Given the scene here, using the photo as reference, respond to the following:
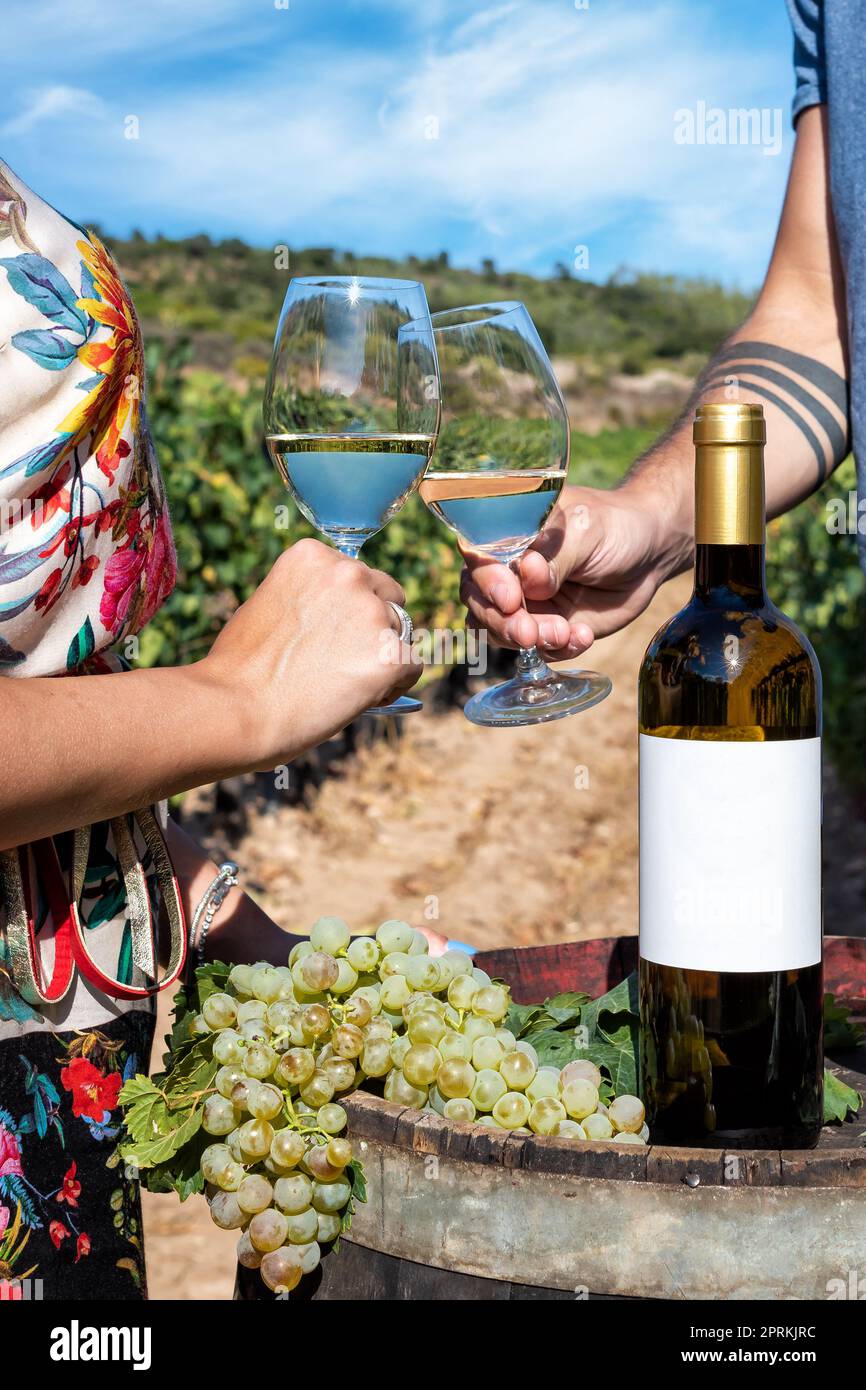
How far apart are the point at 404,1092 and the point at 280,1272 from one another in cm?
19

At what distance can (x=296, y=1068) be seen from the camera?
1128mm

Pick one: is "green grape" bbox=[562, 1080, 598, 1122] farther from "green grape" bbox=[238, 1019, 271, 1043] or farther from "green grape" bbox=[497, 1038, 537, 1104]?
"green grape" bbox=[238, 1019, 271, 1043]

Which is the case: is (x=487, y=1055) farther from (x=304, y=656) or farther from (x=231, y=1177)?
(x=304, y=656)

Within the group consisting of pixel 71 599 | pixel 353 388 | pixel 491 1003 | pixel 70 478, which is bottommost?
pixel 491 1003

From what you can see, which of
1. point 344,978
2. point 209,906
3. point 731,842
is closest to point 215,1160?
point 344,978

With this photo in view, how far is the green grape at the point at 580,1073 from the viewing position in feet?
3.82

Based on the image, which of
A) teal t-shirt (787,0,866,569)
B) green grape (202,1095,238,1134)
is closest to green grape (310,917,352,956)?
green grape (202,1095,238,1134)

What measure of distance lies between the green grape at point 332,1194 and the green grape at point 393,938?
282 millimetres

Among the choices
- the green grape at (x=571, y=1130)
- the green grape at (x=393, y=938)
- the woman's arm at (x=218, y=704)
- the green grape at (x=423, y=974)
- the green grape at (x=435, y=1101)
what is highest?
the woman's arm at (x=218, y=704)

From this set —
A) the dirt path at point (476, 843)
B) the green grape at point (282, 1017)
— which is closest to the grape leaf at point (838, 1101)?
the green grape at point (282, 1017)

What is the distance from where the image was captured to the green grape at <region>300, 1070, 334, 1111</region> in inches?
44.0

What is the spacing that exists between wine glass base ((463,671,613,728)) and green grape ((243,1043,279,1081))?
68 cm

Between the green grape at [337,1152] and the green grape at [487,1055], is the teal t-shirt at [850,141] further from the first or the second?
the green grape at [337,1152]
